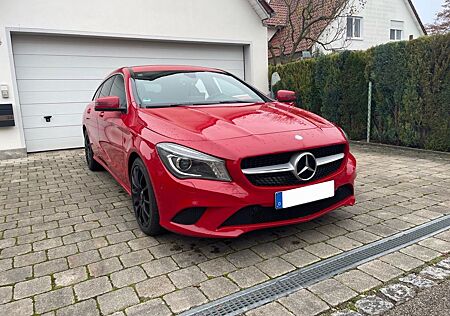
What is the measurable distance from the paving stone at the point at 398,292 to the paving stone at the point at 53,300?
188cm

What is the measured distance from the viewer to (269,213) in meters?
2.51

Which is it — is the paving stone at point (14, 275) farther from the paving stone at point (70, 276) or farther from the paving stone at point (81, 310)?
the paving stone at point (81, 310)

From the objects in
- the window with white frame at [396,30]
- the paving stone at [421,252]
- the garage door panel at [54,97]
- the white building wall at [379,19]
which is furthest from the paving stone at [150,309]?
the window with white frame at [396,30]

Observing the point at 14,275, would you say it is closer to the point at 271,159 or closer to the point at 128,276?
the point at 128,276

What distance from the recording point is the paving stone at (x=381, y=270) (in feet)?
7.53

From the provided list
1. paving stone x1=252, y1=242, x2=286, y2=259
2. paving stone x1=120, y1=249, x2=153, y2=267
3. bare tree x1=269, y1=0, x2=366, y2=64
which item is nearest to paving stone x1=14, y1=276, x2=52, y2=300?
paving stone x1=120, y1=249, x2=153, y2=267

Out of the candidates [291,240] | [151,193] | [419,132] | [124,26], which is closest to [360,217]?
[291,240]

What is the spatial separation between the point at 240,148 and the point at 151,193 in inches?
32.0

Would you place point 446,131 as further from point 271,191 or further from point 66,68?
point 66,68

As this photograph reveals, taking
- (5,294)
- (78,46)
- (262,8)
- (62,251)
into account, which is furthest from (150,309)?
(262,8)

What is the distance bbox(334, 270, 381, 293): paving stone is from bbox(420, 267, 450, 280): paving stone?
1.15ft

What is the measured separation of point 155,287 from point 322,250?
1.26 metres

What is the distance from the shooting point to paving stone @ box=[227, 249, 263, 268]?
2.52 metres

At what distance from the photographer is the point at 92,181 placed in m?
5.04
